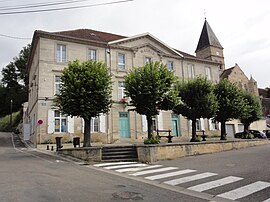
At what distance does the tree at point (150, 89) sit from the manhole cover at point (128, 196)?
9028mm

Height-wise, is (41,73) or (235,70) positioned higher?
(235,70)

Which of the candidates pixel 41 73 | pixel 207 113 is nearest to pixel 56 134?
pixel 41 73

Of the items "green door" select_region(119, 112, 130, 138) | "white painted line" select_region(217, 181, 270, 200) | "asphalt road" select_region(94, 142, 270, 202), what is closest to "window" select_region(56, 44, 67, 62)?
"green door" select_region(119, 112, 130, 138)

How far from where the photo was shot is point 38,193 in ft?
20.7

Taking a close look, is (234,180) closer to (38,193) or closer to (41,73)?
(38,193)

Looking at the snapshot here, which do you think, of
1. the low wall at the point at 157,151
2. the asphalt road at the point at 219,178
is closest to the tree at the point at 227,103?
the low wall at the point at 157,151

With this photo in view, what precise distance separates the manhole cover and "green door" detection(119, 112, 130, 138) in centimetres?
1834

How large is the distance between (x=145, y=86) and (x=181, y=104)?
502 centimetres

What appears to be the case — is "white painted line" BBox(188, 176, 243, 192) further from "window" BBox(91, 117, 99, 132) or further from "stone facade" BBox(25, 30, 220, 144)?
"window" BBox(91, 117, 99, 132)

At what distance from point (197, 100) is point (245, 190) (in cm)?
1216

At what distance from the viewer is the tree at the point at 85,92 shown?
592 inches

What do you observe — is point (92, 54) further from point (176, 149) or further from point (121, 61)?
point (176, 149)

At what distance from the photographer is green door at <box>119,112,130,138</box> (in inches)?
995

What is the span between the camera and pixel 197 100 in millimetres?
18797
